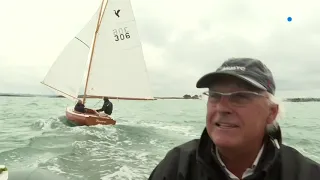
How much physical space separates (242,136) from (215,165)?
0.24 meters

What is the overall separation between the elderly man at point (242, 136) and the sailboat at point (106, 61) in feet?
61.7

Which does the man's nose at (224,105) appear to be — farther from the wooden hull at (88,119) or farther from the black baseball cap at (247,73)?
the wooden hull at (88,119)

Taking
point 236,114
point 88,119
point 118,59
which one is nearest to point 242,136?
point 236,114

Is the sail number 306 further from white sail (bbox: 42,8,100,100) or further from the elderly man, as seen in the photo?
the elderly man

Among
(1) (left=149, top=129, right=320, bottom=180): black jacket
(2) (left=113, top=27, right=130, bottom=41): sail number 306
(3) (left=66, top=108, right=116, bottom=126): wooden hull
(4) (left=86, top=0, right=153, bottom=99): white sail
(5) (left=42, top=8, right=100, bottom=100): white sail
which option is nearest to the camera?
(1) (left=149, top=129, right=320, bottom=180): black jacket

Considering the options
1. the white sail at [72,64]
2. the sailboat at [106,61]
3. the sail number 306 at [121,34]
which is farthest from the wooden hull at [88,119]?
the sail number 306 at [121,34]

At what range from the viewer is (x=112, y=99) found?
21672mm

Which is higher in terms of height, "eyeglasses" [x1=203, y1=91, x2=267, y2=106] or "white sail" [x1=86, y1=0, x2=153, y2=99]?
"white sail" [x1=86, y1=0, x2=153, y2=99]

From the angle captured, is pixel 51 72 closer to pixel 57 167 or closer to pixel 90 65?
pixel 90 65

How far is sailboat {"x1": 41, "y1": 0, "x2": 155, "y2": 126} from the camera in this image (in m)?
21.2

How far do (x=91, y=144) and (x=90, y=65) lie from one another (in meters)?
11.2

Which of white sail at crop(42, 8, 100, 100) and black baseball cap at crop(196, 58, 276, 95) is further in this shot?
white sail at crop(42, 8, 100, 100)

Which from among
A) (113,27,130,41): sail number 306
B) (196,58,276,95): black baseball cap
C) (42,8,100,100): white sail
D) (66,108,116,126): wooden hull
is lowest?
(66,108,116,126): wooden hull

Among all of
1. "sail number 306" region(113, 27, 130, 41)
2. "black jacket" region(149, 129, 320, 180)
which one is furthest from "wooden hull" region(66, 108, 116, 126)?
"black jacket" region(149, 129, 320, 180)
